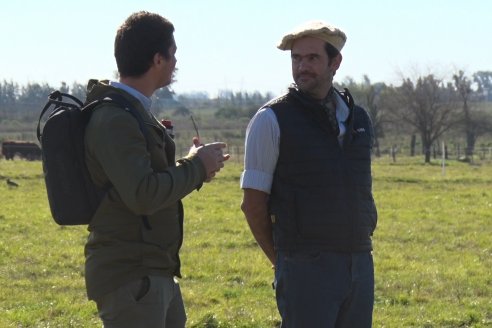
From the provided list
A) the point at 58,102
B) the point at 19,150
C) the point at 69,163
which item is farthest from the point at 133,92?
the point at 19,150

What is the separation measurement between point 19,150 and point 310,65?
39837 millimetres

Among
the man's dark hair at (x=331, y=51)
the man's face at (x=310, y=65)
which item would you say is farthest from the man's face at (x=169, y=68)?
the man's dark hair at (x=331, y=51)

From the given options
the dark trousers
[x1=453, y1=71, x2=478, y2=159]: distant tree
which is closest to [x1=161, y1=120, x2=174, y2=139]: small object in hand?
the dark trousers

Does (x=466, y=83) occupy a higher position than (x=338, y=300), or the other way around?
(x=466, y=83)

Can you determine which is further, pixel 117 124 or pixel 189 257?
pixel 189 257

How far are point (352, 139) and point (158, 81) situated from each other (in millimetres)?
980

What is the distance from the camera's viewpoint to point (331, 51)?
3682 mm

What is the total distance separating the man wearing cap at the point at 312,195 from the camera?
3498 millimetres

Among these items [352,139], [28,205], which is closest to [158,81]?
[352,139]

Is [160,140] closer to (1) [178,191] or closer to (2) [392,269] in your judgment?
(1) [178,191]

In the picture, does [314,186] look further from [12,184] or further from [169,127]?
[12,184]

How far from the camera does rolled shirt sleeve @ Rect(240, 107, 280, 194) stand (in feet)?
11.6

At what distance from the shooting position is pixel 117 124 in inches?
117

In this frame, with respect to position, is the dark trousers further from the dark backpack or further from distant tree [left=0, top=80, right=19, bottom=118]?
distant tree [left=0, top=80, right=19, bottom=118]
